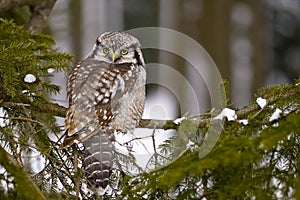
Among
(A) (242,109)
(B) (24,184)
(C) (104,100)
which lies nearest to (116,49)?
(C) (104,100)

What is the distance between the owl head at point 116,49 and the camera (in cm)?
343

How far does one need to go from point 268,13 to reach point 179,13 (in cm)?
248

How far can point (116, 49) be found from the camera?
344 centimetres

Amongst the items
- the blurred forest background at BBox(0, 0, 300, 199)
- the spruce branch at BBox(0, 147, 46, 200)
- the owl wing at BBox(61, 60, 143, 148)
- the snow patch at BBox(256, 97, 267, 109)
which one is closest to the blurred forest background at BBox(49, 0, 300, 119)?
the blurred forest background at BBox(0, 0, 300, 199)

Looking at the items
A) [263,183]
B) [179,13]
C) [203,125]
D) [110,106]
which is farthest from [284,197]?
[179,13]

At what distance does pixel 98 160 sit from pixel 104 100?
1.28ft

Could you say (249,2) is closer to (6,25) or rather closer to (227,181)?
(6,25)

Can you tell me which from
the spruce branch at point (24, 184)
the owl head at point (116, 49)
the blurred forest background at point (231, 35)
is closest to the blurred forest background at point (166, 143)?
the spruce branch at point (24, 184)

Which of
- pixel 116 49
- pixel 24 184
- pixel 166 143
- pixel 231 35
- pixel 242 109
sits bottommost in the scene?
pixel 24 184

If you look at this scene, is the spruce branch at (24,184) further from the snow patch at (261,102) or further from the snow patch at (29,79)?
the snow patch at (29,79)

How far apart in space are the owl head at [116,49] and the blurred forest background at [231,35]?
5616mm

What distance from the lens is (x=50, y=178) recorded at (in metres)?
2.57

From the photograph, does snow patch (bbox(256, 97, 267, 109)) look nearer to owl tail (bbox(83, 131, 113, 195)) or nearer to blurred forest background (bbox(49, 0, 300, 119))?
owl tail (bbox(83, 131, 113, 195))

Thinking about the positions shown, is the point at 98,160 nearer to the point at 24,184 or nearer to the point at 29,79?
the point at 29,79
